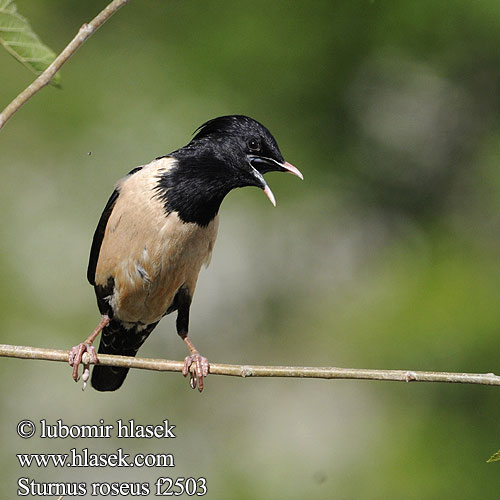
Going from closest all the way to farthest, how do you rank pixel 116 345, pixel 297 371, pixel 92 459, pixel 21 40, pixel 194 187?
pixel 21 40
pixel 297 371
pixel 194 187
pixel 116 345
pixel 92 459

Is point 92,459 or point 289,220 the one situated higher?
point 289,220

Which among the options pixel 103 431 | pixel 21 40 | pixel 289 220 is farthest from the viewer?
pixel 289 220

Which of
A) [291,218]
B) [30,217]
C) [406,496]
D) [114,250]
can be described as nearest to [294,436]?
[406,496]

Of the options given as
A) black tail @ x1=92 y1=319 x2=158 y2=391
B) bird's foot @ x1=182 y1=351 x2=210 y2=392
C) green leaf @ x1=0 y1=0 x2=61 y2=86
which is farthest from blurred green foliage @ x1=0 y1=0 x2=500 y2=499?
green leaf @ x1=0 y1=0 x2=61 y2=86

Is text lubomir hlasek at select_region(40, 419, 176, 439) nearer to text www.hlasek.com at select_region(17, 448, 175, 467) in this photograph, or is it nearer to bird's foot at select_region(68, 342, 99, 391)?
text www.hlasek.com at select_region(17, 448, 175, 467)

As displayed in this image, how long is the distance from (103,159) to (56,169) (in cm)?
74

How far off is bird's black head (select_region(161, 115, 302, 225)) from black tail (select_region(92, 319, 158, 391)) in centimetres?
109

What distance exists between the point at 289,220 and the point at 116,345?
5070mm

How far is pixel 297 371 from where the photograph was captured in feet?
9.61

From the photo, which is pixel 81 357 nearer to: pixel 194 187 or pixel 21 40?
pixel 194 187

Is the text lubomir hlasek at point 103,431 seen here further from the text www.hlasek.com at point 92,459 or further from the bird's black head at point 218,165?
the bird's black head at point 218,165

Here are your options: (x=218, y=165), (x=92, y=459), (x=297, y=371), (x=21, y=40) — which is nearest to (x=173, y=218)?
(x=218, y=165)

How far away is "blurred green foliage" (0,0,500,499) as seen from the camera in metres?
8.46

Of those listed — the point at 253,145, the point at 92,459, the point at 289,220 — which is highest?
the point at 253,145
